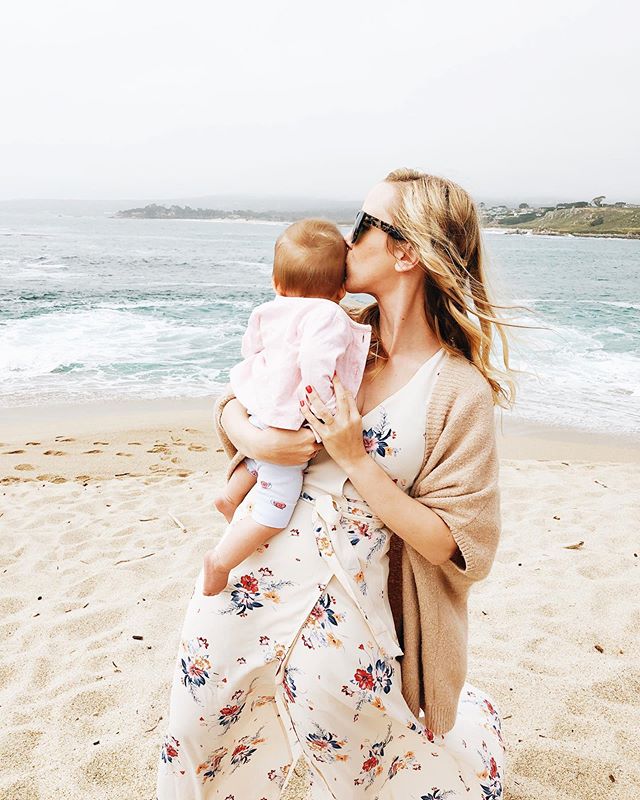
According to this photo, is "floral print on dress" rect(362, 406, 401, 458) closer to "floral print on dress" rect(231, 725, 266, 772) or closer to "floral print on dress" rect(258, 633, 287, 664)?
"floral print on dress" rect(258, 633, 287, 664)

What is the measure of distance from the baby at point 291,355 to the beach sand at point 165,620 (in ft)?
4.63

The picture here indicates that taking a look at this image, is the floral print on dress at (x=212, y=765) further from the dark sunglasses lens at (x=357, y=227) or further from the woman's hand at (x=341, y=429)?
the dark sunglasses lens at (x=357, y=227)

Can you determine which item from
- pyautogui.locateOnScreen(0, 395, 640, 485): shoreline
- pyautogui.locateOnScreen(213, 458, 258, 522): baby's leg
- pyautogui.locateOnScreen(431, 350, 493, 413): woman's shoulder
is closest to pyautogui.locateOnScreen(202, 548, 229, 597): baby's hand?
pyautogui.locateOnScreen(213, 458, 258, 522): baby's leg

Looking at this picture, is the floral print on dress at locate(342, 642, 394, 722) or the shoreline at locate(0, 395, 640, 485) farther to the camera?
the shoreline at locate(0, 395, 640, 485)

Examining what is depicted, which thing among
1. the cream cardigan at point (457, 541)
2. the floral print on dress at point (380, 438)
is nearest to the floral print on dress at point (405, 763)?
the cream cardigan at point (457, 541)

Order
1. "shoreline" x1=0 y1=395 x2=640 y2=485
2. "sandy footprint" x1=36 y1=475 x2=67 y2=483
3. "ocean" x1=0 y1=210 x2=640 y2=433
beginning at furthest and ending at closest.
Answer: "ocean" x1=0 y1=210 x2=640 y2=433, "shoreline" x1=0 y1=395 x2=640 y2=485, "sandy footprint" x1=36 y1=475 x2=67 y2=483

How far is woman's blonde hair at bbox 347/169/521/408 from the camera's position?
1.95 m

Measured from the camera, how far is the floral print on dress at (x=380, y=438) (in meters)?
1.92

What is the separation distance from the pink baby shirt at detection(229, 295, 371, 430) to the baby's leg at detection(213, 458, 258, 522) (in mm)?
195

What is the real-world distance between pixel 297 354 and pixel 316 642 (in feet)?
2.52

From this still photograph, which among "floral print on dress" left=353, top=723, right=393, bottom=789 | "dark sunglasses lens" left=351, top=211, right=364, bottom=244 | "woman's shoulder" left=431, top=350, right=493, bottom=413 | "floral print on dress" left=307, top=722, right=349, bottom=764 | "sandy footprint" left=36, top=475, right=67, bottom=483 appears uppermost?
"dark sunglasses lens" left=351, top=211, right=364, bottom=244

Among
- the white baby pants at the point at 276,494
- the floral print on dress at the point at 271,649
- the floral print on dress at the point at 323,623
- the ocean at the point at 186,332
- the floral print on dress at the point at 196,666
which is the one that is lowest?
the ocean at the point at 186,332

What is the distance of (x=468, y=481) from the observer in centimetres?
184

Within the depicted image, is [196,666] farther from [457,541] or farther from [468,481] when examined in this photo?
[468,481]
